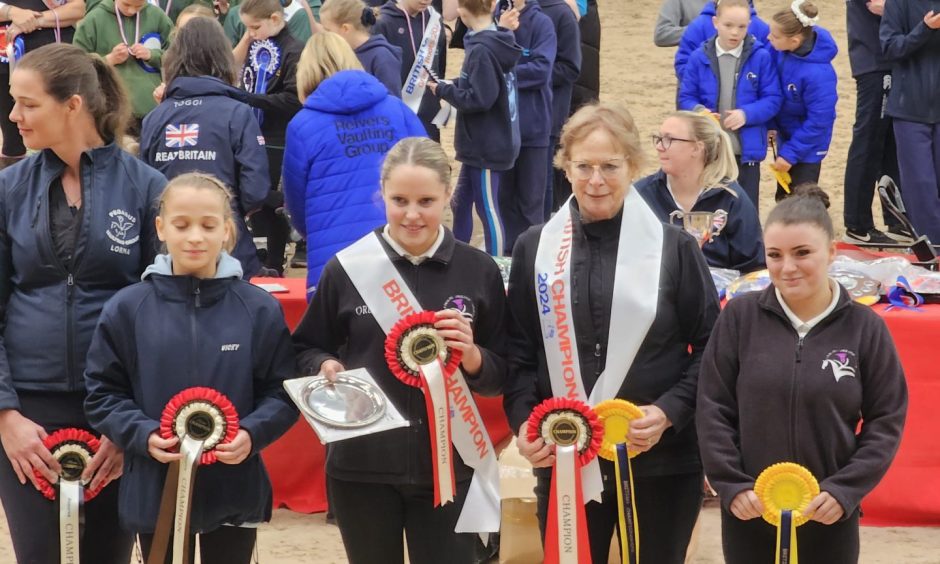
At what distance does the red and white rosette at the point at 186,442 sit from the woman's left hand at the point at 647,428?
1.07 m

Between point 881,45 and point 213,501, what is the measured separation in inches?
246

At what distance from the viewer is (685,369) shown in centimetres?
398

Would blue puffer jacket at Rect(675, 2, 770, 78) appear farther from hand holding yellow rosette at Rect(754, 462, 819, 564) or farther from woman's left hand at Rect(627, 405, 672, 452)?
hand holding yellow rosette at Rect(754, 462, 819, 564)

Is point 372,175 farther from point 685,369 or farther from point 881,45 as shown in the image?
point 881,45

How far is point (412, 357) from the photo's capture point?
3.75 m

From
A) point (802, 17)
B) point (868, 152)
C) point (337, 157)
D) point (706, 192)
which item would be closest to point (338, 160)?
point (337, 157)

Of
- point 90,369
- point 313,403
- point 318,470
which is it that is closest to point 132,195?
point 90,369

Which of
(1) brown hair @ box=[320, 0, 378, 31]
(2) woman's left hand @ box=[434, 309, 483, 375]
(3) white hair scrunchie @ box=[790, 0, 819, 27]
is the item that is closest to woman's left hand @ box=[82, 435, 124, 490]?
(2) woman's left hand @ box=[434, 309, 483, 375]

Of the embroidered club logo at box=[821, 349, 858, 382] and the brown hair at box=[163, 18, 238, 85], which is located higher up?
the brown hair at box=[163, 18, 238, 85]

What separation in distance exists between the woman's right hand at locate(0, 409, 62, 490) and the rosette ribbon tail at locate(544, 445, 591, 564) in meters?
1.35

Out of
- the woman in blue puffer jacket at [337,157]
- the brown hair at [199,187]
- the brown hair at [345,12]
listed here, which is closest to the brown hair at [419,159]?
the brown hair at [199,187]

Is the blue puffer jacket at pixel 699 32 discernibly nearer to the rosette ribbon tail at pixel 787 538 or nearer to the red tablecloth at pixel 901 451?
the red tablecloth at pixel 901 451

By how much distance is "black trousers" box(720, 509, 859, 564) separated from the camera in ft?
12.5

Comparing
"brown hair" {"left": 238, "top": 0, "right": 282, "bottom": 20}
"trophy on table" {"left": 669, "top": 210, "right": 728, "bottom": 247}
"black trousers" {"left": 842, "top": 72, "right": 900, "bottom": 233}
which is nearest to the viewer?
"trophy on table" {"left": 669, "top": 210, "right": 728, "bottom": 247}
